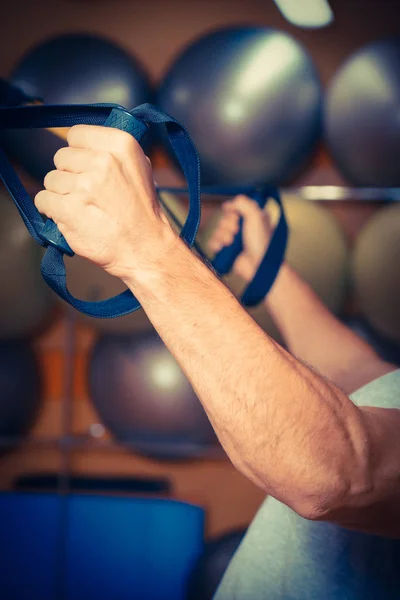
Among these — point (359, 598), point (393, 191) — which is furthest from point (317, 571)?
point (393, 191)

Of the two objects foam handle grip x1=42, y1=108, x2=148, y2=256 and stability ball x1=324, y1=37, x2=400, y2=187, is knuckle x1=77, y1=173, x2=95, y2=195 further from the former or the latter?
stability ball x1=324, y1=37, x2=400, y2=187

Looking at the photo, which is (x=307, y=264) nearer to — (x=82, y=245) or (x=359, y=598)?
(x=359, y=598)

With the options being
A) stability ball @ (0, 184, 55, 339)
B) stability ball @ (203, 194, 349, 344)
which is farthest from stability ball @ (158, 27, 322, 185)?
stability ball @ (0, 184, 55, 339)

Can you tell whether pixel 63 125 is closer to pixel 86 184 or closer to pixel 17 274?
pixel 86 184

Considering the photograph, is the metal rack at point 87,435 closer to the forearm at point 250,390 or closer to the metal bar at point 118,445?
the metal bar at point 118,445

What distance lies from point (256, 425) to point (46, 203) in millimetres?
314

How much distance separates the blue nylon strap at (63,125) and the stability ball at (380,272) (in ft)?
3.11

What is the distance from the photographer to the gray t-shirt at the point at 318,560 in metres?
0.94

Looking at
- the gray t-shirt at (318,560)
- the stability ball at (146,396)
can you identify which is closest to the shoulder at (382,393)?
the gray t-shirt at (318,560)

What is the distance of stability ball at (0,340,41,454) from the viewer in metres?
1.70

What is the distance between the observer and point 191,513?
5.65 ft

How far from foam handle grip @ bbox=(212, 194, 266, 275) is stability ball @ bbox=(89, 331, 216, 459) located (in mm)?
362

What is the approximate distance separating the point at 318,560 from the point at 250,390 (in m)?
0.46

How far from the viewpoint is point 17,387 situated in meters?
1.72
